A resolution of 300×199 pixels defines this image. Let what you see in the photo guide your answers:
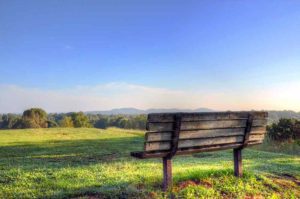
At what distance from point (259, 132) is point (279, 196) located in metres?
1.52

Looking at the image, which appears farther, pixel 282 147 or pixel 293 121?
pixel 293 121

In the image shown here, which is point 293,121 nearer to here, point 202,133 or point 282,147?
point 282,147

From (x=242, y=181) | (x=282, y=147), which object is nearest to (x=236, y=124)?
(x=242, y=181)

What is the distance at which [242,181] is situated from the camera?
6203 millimetres

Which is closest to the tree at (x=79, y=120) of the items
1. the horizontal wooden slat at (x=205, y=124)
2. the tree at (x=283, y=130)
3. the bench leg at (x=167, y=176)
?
the tree at (x=283, y=130)

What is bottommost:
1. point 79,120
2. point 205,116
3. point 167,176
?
point 79,120

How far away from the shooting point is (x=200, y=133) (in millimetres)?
5656

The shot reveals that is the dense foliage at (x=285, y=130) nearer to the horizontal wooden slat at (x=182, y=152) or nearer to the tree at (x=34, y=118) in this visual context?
the horizontal wooden slat at (x=182, y=152)

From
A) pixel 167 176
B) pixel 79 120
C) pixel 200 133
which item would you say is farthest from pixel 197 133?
pixel 79 120

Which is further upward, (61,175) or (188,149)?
(188,149)

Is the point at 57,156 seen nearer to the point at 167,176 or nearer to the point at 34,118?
the point at 167,176

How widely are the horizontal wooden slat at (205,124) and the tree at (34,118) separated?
66.7 metres

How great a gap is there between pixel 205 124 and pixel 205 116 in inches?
6.5

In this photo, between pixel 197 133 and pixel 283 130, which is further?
pixel 283 130
